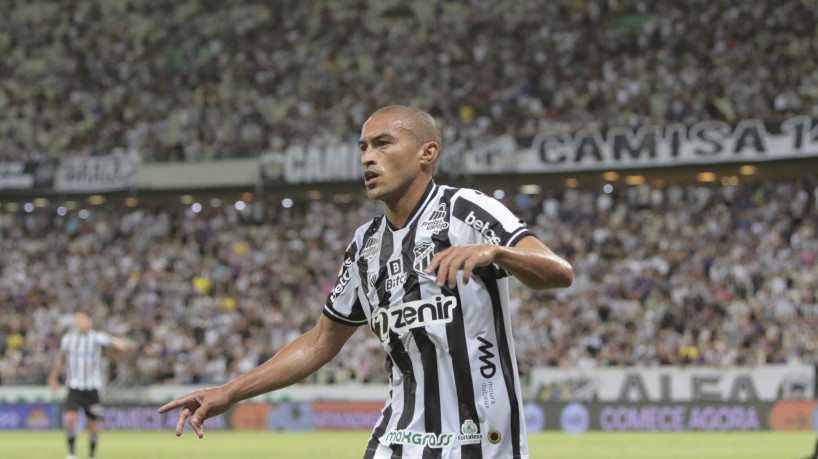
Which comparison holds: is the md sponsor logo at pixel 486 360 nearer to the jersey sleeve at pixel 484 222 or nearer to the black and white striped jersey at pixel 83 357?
the jersey sleeve at pixel 484 222

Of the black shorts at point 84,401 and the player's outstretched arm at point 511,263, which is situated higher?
the player's outstretched arm at point 511,263

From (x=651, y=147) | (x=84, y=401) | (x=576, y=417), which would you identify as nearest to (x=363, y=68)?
(x=651, y=147)

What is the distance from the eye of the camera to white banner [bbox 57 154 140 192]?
41062 mm

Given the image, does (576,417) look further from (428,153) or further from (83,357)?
(428,153)

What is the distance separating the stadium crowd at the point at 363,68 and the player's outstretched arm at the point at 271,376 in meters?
28.6

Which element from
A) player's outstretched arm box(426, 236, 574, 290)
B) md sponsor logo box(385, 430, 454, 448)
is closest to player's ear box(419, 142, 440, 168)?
player's outstretched arm box(426, 236, 574, 290)

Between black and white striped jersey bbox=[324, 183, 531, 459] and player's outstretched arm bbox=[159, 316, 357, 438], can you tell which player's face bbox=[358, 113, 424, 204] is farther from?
player's outstretched arm bbox=[159, 316, 357, 438]

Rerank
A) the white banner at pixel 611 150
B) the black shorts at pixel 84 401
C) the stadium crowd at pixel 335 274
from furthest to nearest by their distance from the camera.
Answer: 1. the white banner at pixel 611 150
2. the stadium crowd at pixel 335 274
3. the black shorts at pixel 84 401

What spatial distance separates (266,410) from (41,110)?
1918 centimetres

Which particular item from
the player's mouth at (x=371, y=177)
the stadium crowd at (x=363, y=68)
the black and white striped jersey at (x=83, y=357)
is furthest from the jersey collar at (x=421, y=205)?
the stadium crowd at (x=363, y=68)

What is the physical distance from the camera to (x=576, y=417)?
27.7 metres

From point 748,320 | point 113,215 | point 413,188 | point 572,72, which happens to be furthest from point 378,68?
point 413,188

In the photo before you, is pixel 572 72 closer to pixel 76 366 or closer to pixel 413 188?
pixel 76 366

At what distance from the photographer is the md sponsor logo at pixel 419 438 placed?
4914 mm
